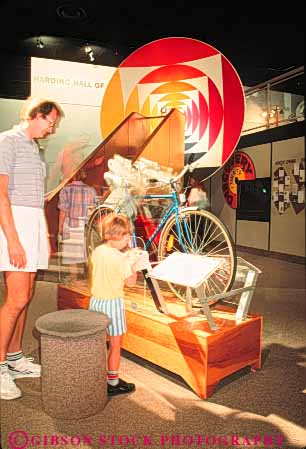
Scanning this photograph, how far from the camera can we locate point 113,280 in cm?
224

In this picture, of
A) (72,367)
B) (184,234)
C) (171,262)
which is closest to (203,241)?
(184,234)

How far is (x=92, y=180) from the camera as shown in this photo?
2.99 m

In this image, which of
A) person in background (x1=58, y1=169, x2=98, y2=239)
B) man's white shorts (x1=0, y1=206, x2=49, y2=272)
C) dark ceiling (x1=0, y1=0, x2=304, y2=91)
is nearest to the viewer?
man's white shorts (x1=0, y1=206, x2=49, y2=272)

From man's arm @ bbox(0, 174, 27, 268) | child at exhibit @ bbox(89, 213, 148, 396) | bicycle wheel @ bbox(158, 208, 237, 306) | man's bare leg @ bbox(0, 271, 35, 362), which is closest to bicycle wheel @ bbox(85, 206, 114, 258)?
bicycle wheel @ bbox(158, 208, 237, 306)

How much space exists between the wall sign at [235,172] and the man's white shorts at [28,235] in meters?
1.19

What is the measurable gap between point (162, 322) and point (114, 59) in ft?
5.88

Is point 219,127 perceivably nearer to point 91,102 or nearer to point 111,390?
point 91,102

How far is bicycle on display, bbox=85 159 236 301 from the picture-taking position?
2.66 meters

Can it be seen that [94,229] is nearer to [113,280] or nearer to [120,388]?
[113,280]

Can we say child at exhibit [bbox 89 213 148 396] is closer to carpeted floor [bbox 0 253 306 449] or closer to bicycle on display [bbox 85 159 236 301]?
carpeted floor [bbox 0 253 306 449]

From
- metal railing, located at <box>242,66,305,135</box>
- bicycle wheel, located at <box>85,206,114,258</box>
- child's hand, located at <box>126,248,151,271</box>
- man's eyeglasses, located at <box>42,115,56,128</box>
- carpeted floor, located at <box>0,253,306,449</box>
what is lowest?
carpeted floor, located at <box>0,253,306,449</box>

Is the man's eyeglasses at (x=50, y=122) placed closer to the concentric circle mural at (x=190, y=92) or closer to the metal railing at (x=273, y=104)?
the concentric circle mural at (x=190, y=92)

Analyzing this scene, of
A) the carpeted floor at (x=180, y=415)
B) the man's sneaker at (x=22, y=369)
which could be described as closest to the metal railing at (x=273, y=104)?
the carpeted floor at (x=180, y=415)

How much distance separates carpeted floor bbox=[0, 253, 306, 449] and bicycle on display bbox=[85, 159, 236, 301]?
0.21 metres
